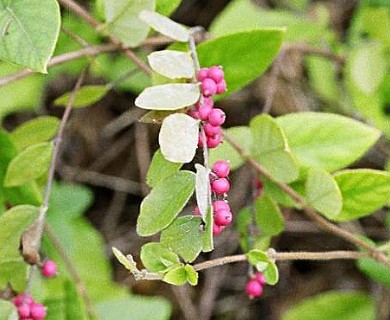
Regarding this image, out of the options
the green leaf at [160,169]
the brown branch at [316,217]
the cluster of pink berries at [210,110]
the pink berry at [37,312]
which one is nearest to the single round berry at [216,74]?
the cluster of pink berries at [210,110]

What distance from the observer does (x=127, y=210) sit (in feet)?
6.39

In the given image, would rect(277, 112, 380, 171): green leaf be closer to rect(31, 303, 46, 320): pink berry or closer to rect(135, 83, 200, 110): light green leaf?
rect(135, 83, 200, 110): light green leaf

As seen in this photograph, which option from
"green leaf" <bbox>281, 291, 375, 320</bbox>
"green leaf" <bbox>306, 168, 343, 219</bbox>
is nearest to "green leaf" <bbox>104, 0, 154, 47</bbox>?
"green leaf" <bbox>306, 168, 343, 219</bbox>

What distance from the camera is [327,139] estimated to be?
1.12 m

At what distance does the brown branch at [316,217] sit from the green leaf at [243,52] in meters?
0.09

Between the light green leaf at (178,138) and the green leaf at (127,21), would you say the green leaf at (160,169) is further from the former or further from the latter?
the green leaf at (127,21)

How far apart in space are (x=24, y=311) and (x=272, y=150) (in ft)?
1.13

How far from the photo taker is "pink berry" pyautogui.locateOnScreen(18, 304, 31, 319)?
0.95 meters

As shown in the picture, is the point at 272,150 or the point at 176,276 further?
the point at 272,150

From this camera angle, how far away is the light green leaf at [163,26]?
3.11 feet

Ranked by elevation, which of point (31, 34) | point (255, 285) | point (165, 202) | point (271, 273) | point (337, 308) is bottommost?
point (337, 308)

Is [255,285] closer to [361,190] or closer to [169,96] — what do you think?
[361,190]

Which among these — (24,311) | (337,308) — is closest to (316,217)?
(24,311)

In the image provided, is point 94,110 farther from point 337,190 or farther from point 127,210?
point 337,190
